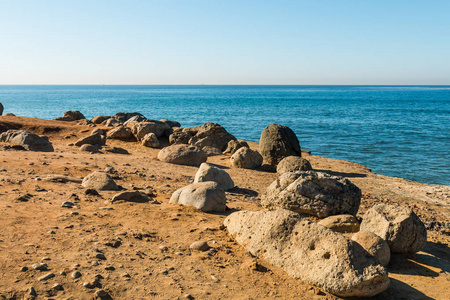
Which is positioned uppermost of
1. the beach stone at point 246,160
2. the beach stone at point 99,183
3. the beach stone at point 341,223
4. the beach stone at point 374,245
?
the beach stone at point 99,183

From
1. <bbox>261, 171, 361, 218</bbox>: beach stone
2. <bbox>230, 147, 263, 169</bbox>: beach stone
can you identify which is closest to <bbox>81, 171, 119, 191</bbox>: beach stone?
<bbox>261, 171, 361, 218</bbox>: beach stone

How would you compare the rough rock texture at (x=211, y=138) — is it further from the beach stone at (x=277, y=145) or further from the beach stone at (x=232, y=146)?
the beach stone at (x=277, y=145)

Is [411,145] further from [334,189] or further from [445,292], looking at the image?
[445,292]

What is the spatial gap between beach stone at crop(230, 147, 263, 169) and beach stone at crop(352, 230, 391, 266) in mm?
8582

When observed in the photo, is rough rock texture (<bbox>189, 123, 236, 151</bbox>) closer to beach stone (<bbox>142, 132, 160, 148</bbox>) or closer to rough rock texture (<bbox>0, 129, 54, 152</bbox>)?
beach stone (<bbox>142, 132, 160, 148</bbox>)

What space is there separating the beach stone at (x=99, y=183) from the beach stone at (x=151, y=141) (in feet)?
28.5

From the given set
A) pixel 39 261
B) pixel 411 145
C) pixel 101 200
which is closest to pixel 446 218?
pixel 101 200

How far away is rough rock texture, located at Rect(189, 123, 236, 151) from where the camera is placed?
1766 centimetres

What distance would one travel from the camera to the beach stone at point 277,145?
15570 mm

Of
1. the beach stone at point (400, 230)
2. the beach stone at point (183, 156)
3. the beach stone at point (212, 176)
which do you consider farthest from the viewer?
the beach stone at point (183, 156)

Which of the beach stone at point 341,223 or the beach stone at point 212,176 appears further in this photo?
the beach stone at point 212,176

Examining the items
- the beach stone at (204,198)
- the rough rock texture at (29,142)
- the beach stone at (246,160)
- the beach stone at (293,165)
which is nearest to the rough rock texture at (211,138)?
the beach stone at (246,160)

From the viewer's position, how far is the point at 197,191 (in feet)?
25.7

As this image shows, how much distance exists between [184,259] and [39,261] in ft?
6.16
